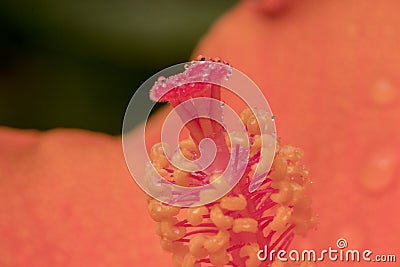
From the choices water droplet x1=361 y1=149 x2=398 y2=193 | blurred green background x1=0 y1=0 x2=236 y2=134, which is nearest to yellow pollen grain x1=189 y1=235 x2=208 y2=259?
water droplet x1=361 y1=149 x2=398 y2=193

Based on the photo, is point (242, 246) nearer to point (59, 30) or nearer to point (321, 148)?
point (321, 148)

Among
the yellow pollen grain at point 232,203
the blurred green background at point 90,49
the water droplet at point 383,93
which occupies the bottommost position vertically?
the yellow pollen grain at point 232,203

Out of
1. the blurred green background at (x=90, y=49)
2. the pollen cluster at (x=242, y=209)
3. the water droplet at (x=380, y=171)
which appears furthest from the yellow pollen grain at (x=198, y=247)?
the blurred green background at (x=90, y=49)

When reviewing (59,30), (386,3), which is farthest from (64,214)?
(386,3)

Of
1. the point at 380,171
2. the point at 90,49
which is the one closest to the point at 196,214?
the point at 380,171

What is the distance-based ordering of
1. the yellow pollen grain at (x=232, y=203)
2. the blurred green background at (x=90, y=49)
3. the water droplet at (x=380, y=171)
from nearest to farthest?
1. the yellow pollen grain at (x=232, y=203)
2. the water droplet at (x=380, y=171)
3. the blurred green background at (x=90, y=49)

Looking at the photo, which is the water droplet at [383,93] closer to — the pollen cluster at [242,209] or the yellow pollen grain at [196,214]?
the pollen cluster at [242,209]

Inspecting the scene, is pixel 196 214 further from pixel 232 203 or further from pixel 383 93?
pixel 383 93
